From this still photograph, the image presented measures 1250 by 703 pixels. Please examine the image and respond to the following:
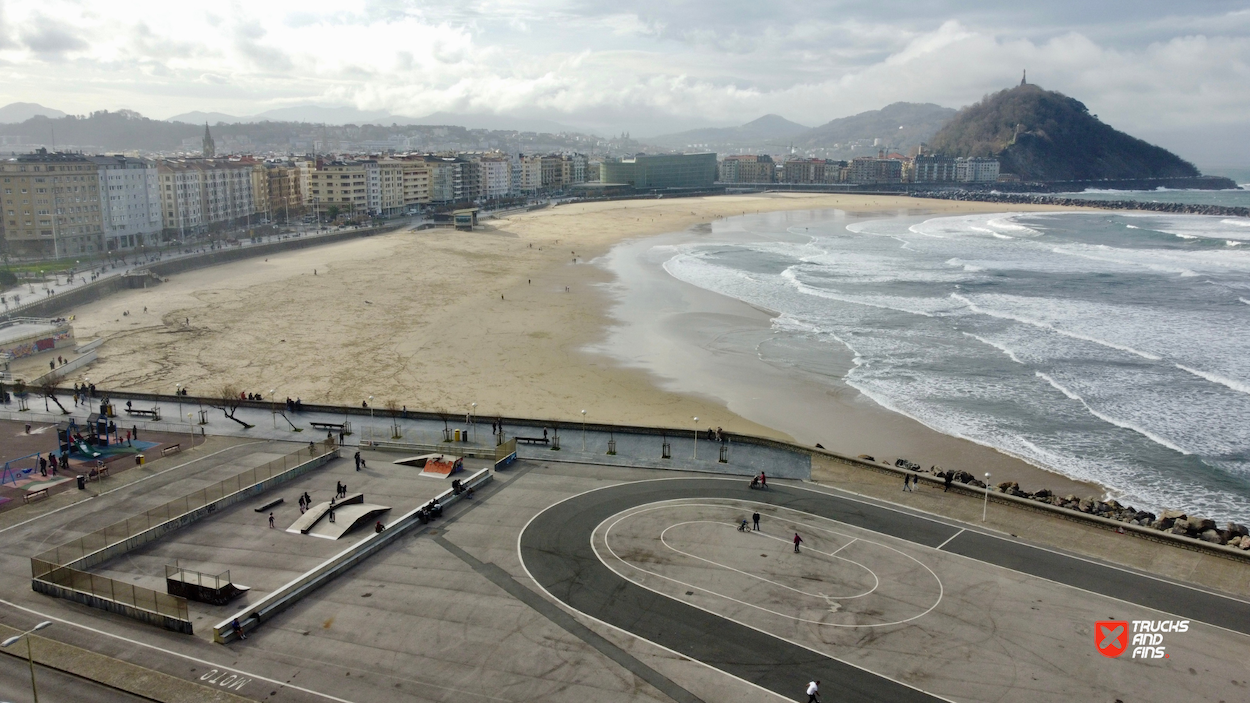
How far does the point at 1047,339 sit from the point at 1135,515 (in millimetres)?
23078

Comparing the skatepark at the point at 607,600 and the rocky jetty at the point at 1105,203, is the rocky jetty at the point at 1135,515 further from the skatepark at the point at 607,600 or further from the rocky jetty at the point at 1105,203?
the rocky jetty at the point at 1105,203

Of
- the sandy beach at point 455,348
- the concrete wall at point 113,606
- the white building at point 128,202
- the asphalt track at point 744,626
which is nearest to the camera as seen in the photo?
the asphalt track at point 744,626

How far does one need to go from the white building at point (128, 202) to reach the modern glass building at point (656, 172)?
4058 inches

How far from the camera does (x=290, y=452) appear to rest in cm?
2441

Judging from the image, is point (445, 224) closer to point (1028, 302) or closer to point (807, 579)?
point (1028, 302)

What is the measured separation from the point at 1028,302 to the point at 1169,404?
21.4 metres

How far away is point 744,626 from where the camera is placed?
15570mm

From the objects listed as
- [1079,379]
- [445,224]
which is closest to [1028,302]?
[1079,379]

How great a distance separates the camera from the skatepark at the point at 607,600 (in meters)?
13.9

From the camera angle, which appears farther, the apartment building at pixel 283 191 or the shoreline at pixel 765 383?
the apartment building at pixel 283 191

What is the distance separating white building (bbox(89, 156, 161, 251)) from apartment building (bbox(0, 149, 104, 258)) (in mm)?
1441

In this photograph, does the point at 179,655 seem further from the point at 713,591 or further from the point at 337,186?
the point at 337,186

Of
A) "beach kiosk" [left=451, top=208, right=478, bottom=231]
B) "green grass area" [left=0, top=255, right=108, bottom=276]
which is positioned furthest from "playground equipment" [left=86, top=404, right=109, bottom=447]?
"beach kiosk" [left=451, top=208, right=478, bottom=231]

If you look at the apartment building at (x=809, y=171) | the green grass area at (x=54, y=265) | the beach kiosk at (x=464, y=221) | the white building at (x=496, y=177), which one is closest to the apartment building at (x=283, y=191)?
the beach kiosk at (x=464, y=221)
